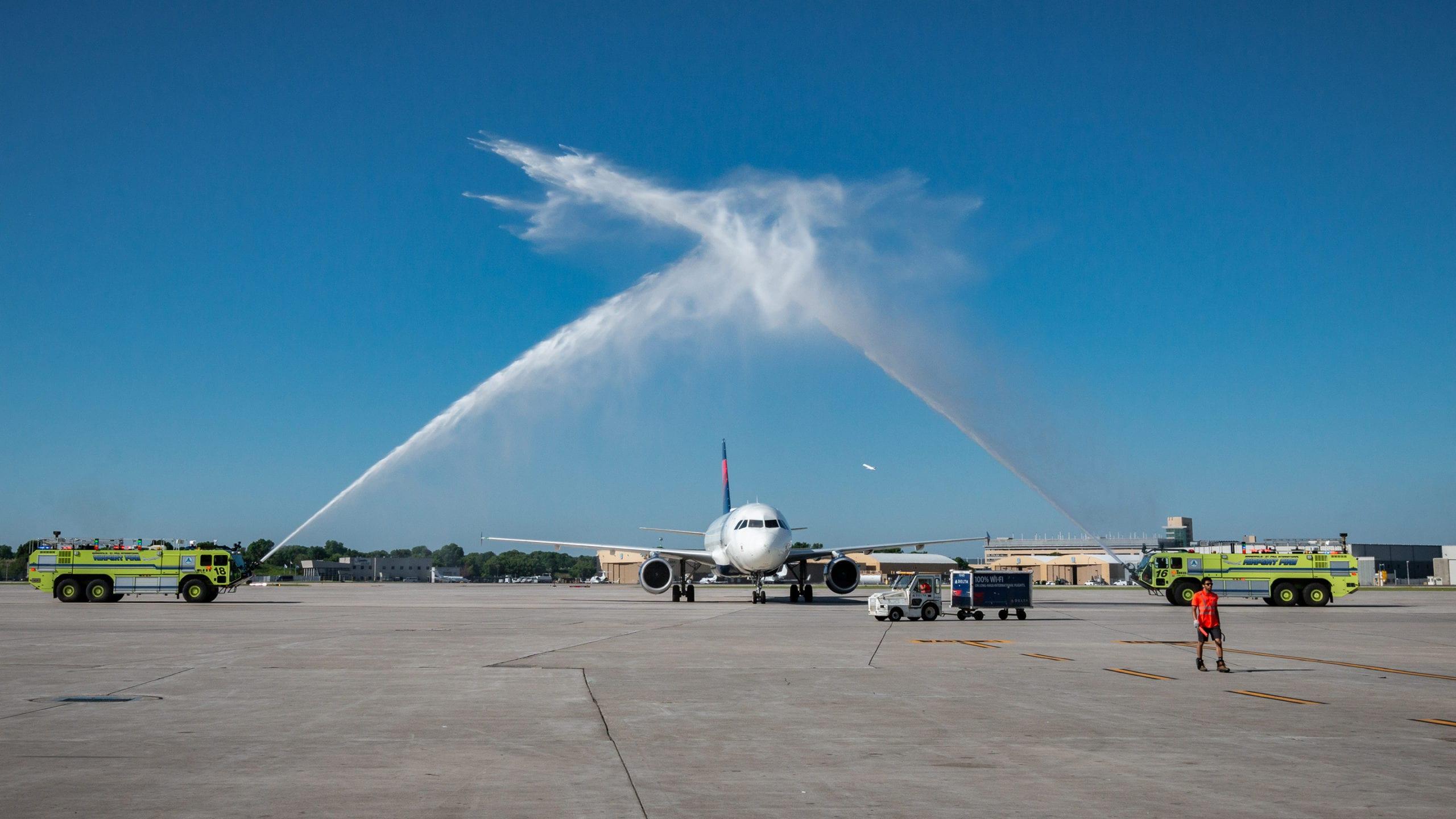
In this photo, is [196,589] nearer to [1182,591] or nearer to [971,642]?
[971,642]

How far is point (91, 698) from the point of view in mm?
14477

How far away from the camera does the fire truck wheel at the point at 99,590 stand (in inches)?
1832

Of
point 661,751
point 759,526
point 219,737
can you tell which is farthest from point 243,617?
point 661,751

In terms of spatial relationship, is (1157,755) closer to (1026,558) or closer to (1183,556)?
(1183,556)

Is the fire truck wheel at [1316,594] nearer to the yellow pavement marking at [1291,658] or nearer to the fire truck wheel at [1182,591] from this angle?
the fire truck wheel at [1182,591]

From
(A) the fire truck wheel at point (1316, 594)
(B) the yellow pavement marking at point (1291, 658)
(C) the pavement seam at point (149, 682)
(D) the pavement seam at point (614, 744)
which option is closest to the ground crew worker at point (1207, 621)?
(B) the yellow pavement marking at point (1291, 658)

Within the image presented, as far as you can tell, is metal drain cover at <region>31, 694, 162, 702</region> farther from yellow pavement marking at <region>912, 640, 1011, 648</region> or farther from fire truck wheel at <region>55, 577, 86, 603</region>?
fire truck wheel at <region>55, 577, 86, 603</region>

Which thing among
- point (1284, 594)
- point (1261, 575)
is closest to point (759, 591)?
point (1261, 575)

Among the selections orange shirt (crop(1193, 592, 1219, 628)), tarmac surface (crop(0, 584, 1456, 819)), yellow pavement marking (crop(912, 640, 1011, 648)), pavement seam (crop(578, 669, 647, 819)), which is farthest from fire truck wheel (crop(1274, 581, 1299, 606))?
pavement seam (crop(578, 669, 647, 819))

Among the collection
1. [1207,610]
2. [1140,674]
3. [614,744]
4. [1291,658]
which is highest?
[1207,610]

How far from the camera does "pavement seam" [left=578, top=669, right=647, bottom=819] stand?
8.38m

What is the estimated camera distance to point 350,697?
14922 millimetres

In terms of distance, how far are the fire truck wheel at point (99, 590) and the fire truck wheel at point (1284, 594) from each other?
53237mm

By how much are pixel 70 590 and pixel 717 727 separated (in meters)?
46.0
